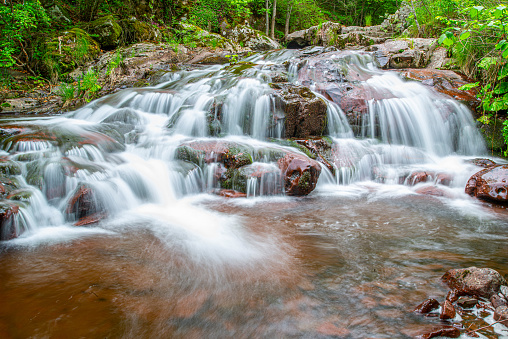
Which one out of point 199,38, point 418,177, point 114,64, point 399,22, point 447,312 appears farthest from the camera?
point 399,22

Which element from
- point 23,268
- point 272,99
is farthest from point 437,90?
point 23,268

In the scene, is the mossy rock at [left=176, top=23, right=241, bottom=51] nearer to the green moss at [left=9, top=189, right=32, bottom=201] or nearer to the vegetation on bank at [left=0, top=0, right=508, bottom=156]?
the vegetation on bank at [left=0, top=0, right=508, bottom=156]

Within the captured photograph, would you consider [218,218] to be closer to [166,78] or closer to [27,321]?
[27,321]

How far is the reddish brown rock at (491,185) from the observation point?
470 cm

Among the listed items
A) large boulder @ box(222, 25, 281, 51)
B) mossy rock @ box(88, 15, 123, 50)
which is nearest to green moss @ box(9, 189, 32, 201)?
mossy rock @ box(88, 15, 123, 50)

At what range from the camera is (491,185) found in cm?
484

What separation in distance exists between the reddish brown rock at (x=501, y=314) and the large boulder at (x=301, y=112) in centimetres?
532

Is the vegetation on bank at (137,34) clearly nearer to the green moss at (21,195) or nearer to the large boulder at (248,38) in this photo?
the large boulder at (248,38)

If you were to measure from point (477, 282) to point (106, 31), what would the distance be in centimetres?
1495

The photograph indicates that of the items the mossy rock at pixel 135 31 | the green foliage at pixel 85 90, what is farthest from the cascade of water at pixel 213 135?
the mossy rock at pixel 135 31

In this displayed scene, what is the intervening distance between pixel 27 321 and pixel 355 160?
6.11m

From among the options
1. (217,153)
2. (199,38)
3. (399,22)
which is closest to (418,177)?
(217,153)

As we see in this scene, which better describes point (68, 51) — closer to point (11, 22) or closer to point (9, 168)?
point (11, 22)

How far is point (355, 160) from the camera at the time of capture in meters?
6.45
